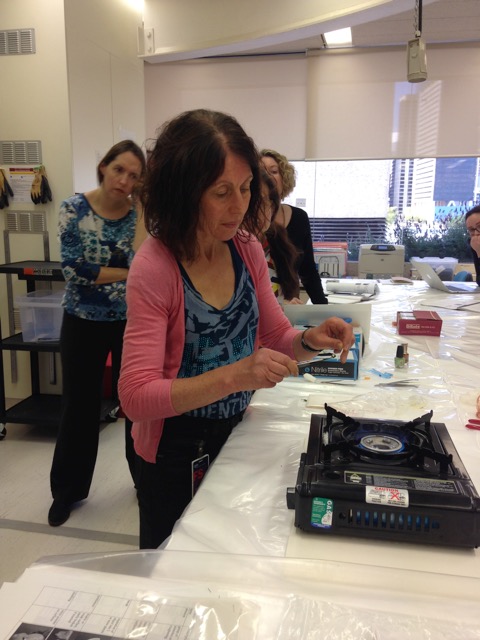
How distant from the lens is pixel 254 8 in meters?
3.61

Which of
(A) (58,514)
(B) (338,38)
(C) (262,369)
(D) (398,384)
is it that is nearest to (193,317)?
(C) (262,369)

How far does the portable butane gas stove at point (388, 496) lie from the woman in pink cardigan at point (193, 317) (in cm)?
19

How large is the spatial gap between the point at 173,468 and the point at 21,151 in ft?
8.91

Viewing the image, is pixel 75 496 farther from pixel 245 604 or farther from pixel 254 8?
pixel 254 8

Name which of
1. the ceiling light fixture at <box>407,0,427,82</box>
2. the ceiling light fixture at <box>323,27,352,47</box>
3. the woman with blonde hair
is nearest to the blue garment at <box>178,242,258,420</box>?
the woman with blonde hair

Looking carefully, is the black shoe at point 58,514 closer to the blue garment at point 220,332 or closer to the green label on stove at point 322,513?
the blue garment at point 220,332

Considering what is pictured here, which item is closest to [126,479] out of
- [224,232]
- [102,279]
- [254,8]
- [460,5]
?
[102,279]

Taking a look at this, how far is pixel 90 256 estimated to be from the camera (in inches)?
87.8

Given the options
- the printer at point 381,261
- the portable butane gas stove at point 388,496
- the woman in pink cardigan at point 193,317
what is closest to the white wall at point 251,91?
the printer at point 381,261

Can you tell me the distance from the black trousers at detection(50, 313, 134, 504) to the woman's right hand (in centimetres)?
141

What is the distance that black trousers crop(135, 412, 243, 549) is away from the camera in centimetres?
114

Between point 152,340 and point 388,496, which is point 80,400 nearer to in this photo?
point 152,340

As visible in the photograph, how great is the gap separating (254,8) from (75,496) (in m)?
3.33

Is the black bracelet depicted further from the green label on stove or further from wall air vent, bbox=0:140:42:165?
wall air vent, bbox=0:140:42:165
